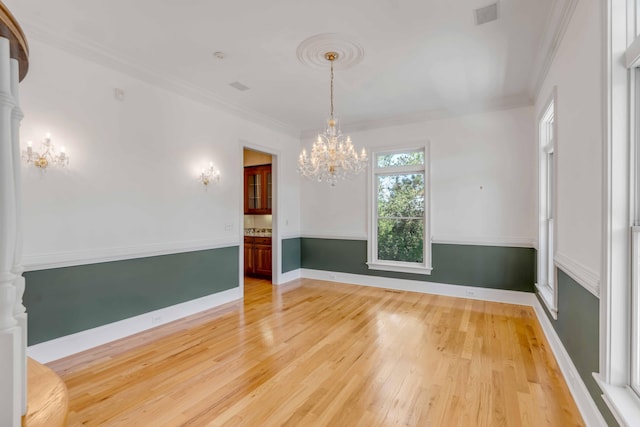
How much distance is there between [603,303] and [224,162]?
14.5 feet

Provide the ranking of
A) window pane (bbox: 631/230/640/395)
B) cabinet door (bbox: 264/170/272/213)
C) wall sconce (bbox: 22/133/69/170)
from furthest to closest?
cabinet door (bbox: 264/170/272/213)
wall sconce (bbox: 22/133/69/170)
window pane (bbox: 631/230/640/395)

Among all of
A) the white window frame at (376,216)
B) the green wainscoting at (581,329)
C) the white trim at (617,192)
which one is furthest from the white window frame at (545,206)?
the white trim at (617,192)

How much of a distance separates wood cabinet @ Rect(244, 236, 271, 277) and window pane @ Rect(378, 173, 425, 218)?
2.43 metres

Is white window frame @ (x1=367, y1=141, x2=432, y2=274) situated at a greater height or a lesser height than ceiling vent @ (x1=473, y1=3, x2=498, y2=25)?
lesser

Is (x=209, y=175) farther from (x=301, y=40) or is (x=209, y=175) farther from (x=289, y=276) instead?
(x=289, y=276)

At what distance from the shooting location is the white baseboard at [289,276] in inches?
232

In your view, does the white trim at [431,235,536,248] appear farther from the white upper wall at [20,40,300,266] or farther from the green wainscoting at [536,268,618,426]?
the white upper wall at [20,40,300,266]

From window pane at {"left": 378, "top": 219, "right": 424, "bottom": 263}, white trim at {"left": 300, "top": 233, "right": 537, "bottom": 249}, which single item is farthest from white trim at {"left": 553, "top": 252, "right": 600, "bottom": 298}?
window pane at {"left": 378, "top": 219, "right": 424, "bottom": 263}

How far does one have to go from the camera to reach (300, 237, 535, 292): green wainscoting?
447cm

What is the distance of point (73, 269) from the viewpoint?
2998 millimetres

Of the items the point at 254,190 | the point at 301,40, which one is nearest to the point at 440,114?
the point at 301,40

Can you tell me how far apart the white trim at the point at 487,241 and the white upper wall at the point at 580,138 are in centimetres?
169

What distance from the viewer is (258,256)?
254 inches

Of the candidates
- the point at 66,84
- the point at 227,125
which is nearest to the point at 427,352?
the point at 227,125
